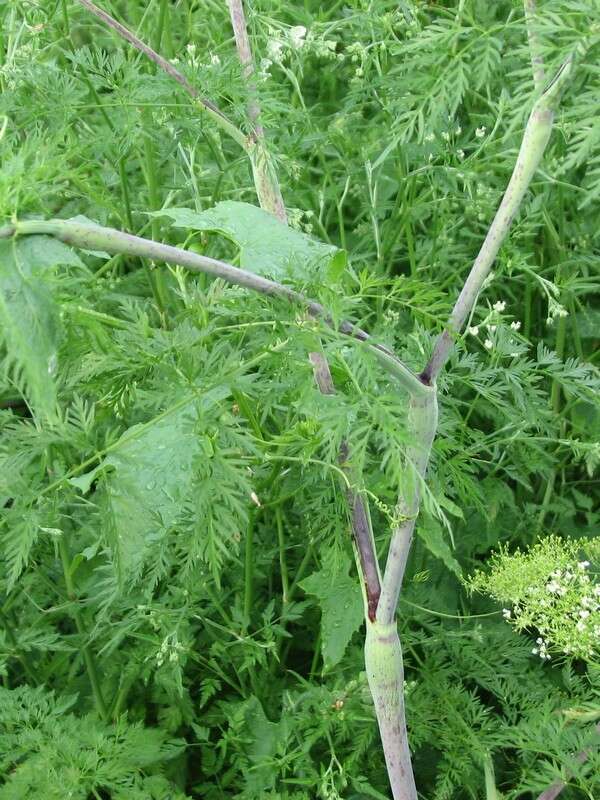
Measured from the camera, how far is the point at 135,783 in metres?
2.19

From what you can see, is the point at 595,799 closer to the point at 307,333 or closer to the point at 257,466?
the point at 257,466

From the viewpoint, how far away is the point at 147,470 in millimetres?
1601

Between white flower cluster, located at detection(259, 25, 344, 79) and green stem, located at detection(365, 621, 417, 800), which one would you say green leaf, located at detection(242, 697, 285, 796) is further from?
white flower cluster, located at detection(259, 25, 344, 79)

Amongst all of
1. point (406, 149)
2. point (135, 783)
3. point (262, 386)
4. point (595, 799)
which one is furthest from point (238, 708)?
point (406, 149)

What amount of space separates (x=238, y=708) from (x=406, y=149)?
1.42m

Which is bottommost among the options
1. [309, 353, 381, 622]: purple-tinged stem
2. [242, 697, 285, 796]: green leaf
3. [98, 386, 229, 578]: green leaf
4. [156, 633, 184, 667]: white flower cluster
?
[242, 697, 285, 796]: green leaf

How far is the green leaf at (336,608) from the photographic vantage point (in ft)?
6.91

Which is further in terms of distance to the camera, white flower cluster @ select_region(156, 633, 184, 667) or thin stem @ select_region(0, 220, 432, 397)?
white flower cluster @ select_region(156, 633, 184, 667)

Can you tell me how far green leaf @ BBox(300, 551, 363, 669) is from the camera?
2.11 m

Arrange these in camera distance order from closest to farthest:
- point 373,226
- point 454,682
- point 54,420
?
point 54,420, point 454,682, point 373,226

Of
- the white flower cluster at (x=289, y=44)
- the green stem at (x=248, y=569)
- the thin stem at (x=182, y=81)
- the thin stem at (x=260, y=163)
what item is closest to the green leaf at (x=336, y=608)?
the green stem at (x=248, y=569)

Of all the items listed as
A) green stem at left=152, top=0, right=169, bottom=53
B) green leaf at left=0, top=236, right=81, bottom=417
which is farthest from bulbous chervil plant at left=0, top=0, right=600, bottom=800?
green stem at left=152, top=0, right=169, bottom=53

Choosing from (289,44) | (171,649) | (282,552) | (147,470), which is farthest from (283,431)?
(289,44)

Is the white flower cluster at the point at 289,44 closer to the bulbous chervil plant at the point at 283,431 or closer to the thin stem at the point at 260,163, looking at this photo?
the bulbous chervil plant at the point at 283,431
